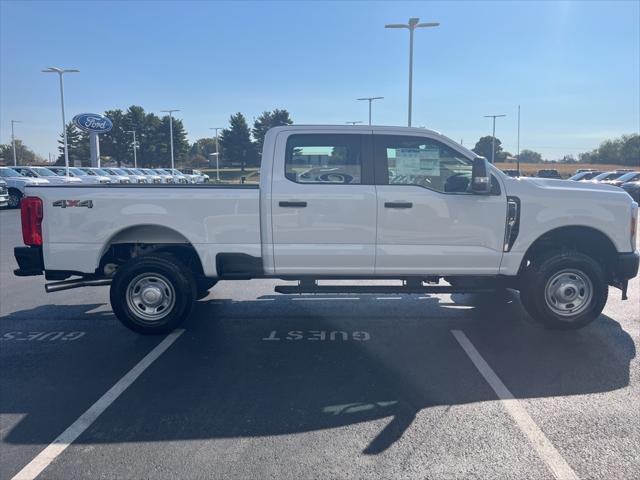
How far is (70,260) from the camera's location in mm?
5867

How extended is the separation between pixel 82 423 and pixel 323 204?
3.00 m

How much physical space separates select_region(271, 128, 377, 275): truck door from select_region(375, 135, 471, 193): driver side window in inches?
7.2

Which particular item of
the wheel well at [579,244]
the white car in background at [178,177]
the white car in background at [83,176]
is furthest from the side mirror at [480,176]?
the white car in background at [178,177]

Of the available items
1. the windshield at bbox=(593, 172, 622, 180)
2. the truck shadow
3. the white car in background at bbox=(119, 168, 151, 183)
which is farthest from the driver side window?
the white car in background at bbox=(119, 168, 151, 183)

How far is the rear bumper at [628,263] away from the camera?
19.6ft

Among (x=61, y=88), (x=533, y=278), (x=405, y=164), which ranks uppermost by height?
(x=61, y=88)

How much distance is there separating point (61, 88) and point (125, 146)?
1756 inches

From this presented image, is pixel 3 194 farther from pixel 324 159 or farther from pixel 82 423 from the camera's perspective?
pixel 82 423

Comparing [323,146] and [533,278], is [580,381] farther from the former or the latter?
[323,146]

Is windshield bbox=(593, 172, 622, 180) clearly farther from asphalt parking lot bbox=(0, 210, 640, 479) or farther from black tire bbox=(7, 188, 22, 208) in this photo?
black tire bbox=(7, 188, 22, 208)

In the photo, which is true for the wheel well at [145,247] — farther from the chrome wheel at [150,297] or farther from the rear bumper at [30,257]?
the rear bumper at [30,257]

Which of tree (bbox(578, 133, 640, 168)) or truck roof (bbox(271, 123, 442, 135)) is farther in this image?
tree (bbox(578, 133, 640, 168))

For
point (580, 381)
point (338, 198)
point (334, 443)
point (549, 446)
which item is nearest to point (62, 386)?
point (334, 443)

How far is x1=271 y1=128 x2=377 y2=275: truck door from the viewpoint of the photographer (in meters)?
5.75
